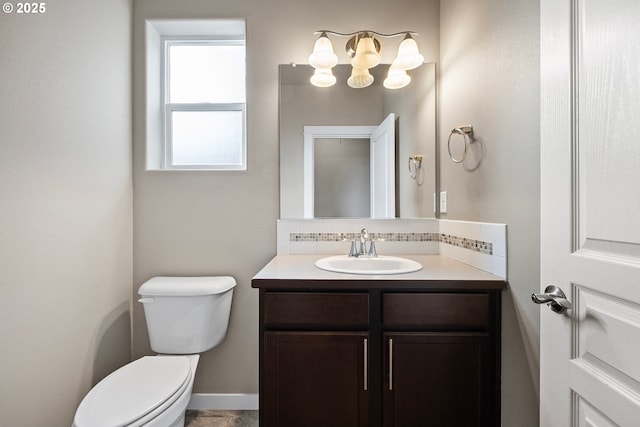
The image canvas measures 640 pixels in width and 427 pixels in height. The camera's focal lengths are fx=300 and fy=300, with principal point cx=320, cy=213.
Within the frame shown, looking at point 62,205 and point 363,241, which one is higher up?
point 62,205

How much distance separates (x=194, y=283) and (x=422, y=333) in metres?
1.13

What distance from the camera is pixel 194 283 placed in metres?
1.57

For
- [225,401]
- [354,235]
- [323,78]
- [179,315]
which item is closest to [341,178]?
[354,235]

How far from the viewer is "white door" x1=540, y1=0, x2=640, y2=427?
1.90 ft

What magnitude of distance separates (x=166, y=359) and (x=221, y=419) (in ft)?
1.91

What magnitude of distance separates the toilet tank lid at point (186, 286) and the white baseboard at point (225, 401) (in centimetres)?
67

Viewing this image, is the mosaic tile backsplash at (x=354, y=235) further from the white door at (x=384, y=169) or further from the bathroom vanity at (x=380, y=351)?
the bathroom vanity at (x=380, y=351)

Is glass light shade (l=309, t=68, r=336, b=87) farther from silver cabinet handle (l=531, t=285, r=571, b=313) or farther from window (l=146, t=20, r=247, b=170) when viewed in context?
silver cabinet handle (l=531, t=285, r=571, b=313)

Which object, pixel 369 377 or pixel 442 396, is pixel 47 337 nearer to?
pixel 369 377

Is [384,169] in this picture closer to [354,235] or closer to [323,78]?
[354,235]

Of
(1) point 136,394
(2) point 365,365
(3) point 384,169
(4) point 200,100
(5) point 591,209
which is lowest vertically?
(1) point 136,394

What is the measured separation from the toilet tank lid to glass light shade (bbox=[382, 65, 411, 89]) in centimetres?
143

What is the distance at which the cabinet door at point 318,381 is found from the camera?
111cm

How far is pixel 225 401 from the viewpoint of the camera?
5.72ft
